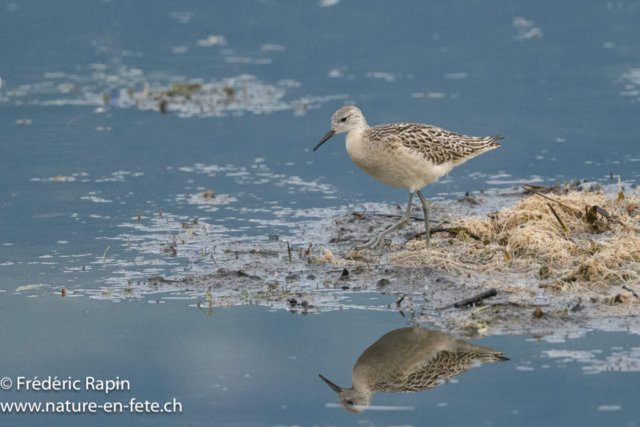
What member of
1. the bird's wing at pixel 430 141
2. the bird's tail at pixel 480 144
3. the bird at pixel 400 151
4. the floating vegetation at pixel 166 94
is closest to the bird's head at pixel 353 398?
the bird at pixel 400 151

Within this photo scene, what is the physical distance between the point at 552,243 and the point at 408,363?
2.81 m

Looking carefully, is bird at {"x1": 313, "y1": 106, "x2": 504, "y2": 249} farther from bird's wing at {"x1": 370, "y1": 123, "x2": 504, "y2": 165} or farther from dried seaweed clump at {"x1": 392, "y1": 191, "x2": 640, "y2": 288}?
dried seaweed clump at {"x1": 392, "y1": 191, "x2": 640, "y2": 288}

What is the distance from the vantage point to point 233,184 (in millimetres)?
13609

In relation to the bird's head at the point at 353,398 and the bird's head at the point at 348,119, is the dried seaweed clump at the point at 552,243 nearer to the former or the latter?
the bird's head at the point at 348,119

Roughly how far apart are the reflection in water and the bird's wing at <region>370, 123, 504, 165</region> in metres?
2.75

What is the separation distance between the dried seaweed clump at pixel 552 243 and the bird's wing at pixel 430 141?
2.53 feet

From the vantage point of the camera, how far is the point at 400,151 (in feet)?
31.8

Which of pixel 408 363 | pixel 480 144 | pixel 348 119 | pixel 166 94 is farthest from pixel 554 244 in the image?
pixel 166 94

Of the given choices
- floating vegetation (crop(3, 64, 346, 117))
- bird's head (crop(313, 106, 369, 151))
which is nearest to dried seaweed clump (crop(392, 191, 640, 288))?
bird's head (crop(313, 106, 369, 151))

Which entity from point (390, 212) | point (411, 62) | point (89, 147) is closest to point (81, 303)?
point (390, 212)

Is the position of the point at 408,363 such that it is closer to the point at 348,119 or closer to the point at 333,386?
the point at 333,386

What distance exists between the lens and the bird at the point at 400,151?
9742 millimetres

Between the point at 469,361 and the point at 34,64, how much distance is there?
705 inches

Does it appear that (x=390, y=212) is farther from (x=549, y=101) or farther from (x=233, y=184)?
(x=549, y=101)
